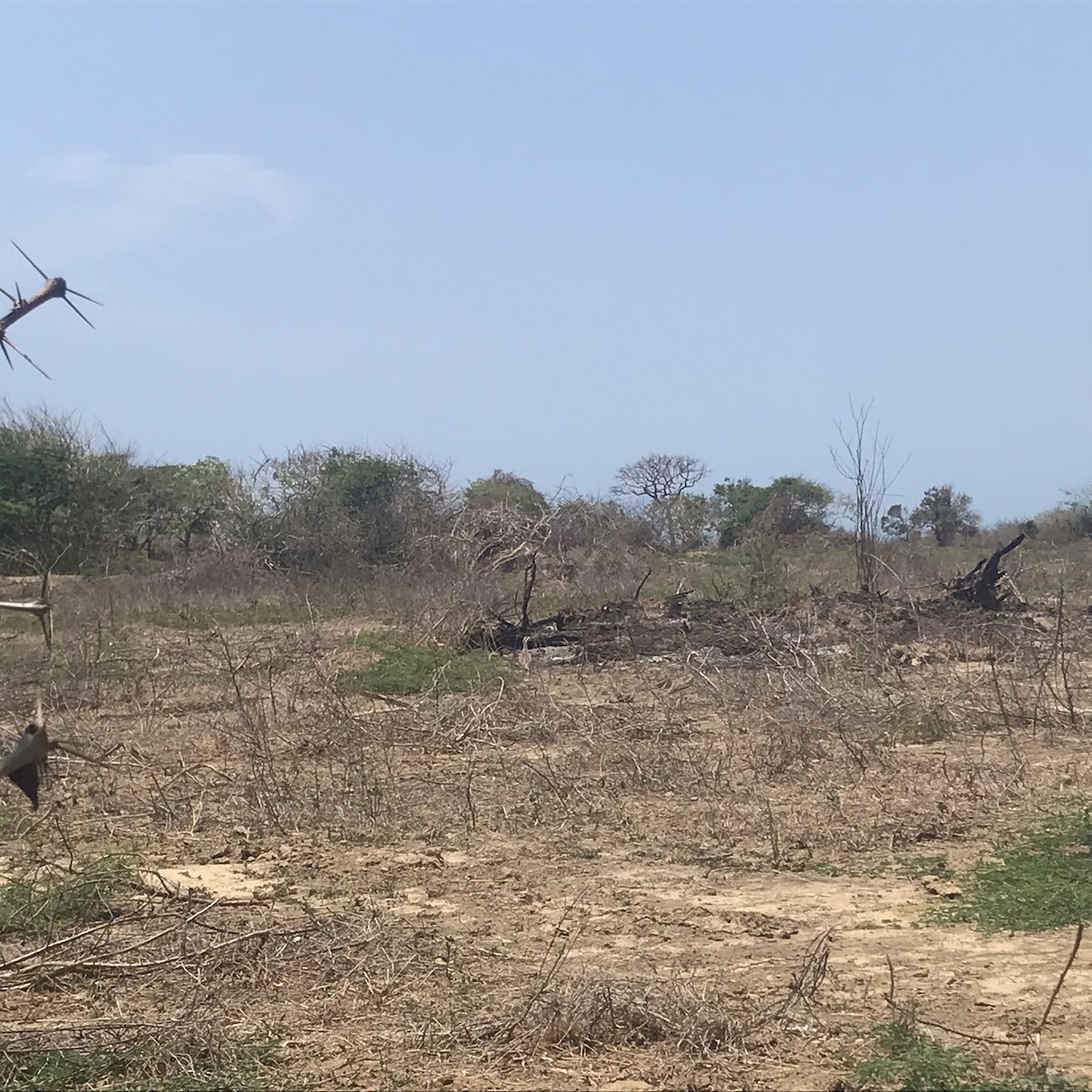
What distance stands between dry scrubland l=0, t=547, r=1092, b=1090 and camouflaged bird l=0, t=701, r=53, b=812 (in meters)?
2.09

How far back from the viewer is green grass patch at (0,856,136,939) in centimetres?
495

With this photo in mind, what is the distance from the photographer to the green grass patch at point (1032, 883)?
4875mm

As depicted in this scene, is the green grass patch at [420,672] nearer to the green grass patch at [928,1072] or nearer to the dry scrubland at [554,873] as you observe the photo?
the dry scrubland at [554,873]

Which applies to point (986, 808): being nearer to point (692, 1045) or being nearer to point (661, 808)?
point (661, 808)

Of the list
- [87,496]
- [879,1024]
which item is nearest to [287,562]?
[87,496]

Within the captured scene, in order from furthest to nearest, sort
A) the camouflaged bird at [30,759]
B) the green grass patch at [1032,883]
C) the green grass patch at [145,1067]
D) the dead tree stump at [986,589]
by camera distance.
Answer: the dead tree stump at [986,589] < the green grass patch at [1032,883] < the green grass patch at [145,1067] < the camouflaged bird at [30,759]

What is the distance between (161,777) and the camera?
8.03 m

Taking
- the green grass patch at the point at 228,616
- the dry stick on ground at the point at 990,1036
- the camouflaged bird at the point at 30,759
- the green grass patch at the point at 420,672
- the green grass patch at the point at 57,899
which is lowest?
the dry stick on ground at the point at 990,1036

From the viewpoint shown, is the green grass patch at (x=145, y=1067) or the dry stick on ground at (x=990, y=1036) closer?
the green grass patch at (x=145, y=1067)

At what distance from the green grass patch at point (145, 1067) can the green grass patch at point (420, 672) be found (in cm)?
721

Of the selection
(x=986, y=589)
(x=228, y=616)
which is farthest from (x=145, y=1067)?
(x=986, y=589)

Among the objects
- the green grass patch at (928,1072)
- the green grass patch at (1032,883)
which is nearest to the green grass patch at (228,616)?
the green grass patch at (1032,883)

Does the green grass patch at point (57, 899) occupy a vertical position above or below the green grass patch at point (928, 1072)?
above

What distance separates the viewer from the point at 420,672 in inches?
469
